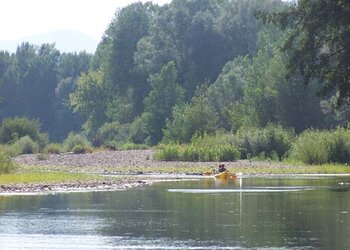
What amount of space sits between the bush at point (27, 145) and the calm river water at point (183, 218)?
4575 centimetres

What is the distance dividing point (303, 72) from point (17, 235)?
26.8 m

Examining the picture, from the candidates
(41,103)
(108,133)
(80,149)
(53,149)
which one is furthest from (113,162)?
(41,103)

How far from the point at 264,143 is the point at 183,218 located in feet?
153

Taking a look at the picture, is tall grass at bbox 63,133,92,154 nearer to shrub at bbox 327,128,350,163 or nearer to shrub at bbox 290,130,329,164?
shrub at bbox 290,130,329,164

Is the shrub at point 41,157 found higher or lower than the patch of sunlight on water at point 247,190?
higher

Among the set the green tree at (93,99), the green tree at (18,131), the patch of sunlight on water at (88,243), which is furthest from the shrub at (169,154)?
the green tree at (93,99)

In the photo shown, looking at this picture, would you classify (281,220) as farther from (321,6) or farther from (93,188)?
(321,6)

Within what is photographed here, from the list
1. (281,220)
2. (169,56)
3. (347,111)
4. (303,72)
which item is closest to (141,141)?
(169,56)

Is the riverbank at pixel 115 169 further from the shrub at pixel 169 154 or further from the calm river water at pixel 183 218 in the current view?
the calm river water at pixel 183 218

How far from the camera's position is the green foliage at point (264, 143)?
81250 millimetres

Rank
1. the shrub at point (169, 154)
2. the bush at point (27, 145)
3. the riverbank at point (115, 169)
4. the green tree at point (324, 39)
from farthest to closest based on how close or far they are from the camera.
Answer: the bush at point (27, 145) < the shrub at point (169, 154) < the green tree at point (324, 39) < the riverbank at point (115, 169)

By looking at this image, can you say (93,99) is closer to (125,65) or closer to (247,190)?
(125,65)

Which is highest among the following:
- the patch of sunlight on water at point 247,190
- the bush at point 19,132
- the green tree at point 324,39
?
the green tree at point 324,39

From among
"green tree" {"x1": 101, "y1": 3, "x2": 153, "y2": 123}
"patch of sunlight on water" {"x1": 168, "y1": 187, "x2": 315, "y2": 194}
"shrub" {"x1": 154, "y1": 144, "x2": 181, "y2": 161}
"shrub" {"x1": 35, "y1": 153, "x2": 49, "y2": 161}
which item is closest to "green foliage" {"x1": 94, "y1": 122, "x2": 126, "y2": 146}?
"green tree" {"x1": 101, "y1": 3, "x2": 153, "y2": 123}
